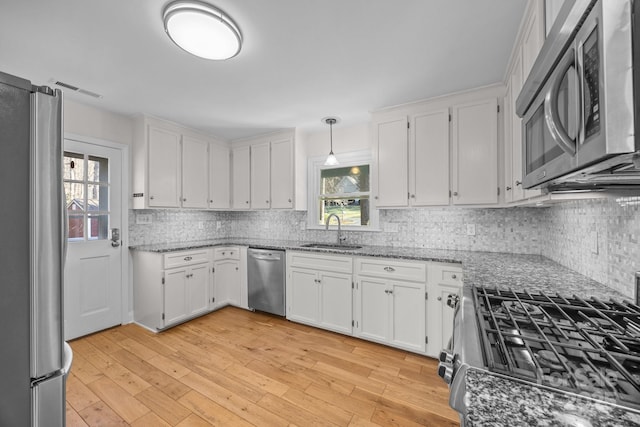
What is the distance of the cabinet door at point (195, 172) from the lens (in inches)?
136

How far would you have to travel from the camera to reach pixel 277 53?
1.91 metres

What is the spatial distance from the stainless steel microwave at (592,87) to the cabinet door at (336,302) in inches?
89.0

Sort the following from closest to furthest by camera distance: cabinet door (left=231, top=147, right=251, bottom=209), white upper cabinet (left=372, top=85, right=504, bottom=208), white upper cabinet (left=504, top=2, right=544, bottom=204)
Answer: white upper cabinet (left=504, top=2, right=544, bottom=204) < white upper cabinet (left=372, top=85, right=504, bottom=208) < cabinet door (left=231, top=147, right=251, bottom=209)

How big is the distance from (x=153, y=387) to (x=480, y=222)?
3.21 meters

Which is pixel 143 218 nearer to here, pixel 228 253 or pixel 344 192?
pixel 228 253

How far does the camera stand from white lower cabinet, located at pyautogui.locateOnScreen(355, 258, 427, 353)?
2.44 m

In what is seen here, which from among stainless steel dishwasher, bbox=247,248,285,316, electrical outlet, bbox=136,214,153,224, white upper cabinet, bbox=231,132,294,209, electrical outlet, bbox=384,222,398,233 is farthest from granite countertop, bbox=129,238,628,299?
electrical outlet, bbox=136,214,153,224

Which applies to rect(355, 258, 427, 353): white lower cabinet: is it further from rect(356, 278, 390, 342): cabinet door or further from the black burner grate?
the black burner grate

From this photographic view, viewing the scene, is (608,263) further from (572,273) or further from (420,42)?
(420,42)

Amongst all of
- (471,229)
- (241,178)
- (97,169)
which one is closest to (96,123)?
(97,169)

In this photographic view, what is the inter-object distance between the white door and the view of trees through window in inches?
98.6

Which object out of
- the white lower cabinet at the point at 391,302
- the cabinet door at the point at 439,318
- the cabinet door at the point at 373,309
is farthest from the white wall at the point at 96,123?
the cabinet door at the point at 439,318

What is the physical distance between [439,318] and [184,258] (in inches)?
112

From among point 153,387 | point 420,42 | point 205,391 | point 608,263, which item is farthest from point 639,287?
point 153,387
